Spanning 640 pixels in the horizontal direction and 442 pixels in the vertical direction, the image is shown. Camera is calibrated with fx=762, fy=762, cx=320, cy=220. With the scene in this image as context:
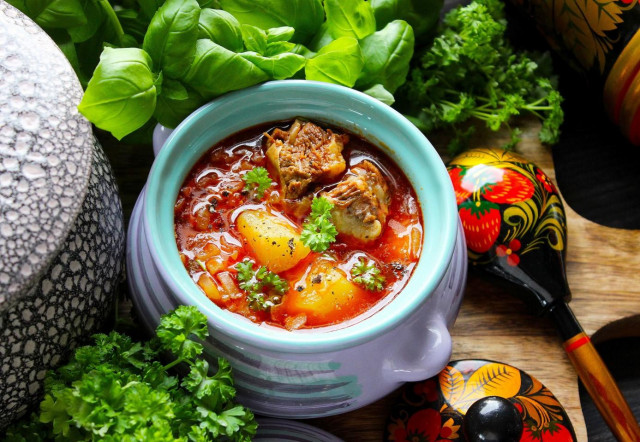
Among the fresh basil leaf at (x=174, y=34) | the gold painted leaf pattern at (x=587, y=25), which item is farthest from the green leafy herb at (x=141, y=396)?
the gold painted leaf pattern at (x=587, y=25)

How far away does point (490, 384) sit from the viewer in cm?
185

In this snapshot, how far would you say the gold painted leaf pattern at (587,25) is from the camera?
6.73ft

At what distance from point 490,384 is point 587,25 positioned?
103 centimetres

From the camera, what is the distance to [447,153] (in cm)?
219

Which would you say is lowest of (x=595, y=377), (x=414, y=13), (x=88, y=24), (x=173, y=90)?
(x=595, y=377)

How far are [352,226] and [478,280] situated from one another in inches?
22.1

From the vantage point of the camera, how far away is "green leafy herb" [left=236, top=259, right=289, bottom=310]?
1559 mm

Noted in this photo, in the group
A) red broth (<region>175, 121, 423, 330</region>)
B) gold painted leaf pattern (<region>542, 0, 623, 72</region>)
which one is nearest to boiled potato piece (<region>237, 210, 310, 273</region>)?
red broth (<region>175, 121, 423, 330</region>)

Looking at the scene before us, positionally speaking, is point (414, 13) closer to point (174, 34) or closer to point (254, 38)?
point (254, 38)

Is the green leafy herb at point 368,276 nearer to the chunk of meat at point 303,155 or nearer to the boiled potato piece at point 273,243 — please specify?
the boiled potato piece at point 273,243

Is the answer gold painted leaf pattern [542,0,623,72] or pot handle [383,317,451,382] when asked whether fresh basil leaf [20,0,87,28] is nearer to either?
pot handle [383,317,451,382]

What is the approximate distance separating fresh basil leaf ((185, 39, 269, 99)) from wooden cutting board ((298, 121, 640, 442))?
2.73 ft

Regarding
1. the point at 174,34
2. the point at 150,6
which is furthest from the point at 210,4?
the point at 174,34

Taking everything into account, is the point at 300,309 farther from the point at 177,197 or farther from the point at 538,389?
the point at 538,389
